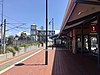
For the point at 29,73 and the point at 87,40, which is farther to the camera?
the point at 87,40

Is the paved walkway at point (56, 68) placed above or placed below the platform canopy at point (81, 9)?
below

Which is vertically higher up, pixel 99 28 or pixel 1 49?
pixel 99 28

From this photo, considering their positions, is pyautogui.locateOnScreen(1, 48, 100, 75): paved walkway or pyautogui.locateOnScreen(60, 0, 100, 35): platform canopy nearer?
pyautogui.locateOnScreen(60, 0, 100, 35): platform canopy

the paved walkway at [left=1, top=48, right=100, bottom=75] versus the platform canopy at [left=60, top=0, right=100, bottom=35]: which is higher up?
the platform canopy at [left=60, top=0, right=100, bottom=35]

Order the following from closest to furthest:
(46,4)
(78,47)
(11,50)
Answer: (46,4) < (11,50) < (78,47)

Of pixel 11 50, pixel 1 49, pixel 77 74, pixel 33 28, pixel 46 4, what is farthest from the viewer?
pixel 33 28

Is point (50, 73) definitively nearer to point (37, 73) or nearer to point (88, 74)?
point (37, 73)

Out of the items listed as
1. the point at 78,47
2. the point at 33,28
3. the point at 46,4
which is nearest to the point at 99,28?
the point at 46,4

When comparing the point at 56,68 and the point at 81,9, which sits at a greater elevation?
the point at 81,9

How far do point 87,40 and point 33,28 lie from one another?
218ft

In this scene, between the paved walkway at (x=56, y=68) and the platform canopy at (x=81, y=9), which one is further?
the paved walkway at (x=56, y=68)

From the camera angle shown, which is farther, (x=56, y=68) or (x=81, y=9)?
(x=56, y=68)

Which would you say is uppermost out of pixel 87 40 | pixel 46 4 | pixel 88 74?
pixel 46 4

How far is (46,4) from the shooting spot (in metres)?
17.9
